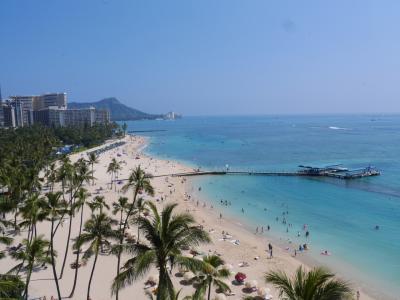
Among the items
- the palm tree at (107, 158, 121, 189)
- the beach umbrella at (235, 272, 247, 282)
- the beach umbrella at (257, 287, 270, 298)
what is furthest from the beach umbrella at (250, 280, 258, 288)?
the palm tree at (107, 158, 121, 189)

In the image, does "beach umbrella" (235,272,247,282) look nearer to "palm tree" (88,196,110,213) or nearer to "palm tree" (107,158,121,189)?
"palm tree" (88,196,110,213)

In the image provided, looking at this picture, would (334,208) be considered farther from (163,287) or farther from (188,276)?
(163,287)

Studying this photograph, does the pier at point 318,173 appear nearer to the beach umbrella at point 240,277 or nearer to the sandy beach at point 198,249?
the sandy beach at point 198,249

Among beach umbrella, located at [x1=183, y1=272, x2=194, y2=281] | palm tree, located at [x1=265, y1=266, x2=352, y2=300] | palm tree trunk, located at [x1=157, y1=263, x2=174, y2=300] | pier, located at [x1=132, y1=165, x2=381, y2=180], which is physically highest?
palm tree, located at [x1=265, y1=266, x2=352, y2=300]

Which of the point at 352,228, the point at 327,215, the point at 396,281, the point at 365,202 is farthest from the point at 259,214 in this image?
the point at 396,281

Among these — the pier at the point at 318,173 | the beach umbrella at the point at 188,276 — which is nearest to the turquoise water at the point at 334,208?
the pier at the point at 318,173

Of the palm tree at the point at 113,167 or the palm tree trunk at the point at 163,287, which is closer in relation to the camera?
the palm tree trunk at the point at 163,287

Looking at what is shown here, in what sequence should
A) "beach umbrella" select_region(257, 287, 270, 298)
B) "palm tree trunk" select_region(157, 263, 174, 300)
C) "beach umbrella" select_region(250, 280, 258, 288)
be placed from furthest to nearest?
"beach umbrella" select_region(250, 280, 258, 288)
"beach umbrella" select_region(257, 287, 270, 298)
"palm tree trunk" select_region(157, 263, 174, 300)

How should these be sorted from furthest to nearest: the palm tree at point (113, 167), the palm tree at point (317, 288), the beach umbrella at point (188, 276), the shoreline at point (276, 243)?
the palm tree at point (113, 167)
the shoreline at point (276, 243)
the beach umbrella at point (188, 276)
the palm tree at point (317, 288)

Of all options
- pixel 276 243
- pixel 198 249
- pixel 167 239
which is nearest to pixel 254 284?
pixel 198 249

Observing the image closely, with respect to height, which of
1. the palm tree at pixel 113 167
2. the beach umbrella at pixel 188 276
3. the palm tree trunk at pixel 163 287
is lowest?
the beach umbrella at pixel 188 276

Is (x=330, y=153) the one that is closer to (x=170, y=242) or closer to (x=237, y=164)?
(x=237, y=164)
